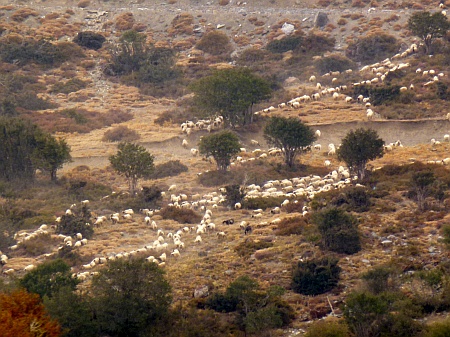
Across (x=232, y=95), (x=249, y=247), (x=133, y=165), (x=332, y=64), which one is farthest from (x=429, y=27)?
(x=249, y=247)

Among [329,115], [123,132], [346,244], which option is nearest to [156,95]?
[123,132]

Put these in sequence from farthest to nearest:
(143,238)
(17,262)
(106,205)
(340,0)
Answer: (340,0) → (106,205) → (143,238) → (17,262)

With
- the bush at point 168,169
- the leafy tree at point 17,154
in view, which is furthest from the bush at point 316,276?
the leafy tree at point 17,154

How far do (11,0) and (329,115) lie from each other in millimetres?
46195

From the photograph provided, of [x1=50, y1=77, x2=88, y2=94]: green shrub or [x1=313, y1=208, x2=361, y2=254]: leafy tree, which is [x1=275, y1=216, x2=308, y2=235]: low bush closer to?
[x1=313, y1=208, x2=361, y2=254]: leafy tree

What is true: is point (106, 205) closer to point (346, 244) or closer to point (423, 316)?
point (346, 244)

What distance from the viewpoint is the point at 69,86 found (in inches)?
2480

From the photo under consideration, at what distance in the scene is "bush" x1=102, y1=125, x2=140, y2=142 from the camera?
49.9 meters

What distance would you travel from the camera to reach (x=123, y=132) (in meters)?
50.7

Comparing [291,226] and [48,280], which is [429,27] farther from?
[48,280]

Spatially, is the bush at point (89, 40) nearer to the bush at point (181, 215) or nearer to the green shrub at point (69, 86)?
the green shrub at point (69, 86)

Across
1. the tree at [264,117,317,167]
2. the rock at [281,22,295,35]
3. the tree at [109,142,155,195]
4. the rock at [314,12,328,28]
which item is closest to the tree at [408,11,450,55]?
the rock at [314,12,328,28]

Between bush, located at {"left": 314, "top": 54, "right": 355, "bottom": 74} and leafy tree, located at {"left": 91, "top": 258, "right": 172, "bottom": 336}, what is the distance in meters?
41.0

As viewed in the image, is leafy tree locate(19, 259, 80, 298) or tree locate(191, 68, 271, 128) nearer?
leafy tree locate(19, 259, 80, 298)
